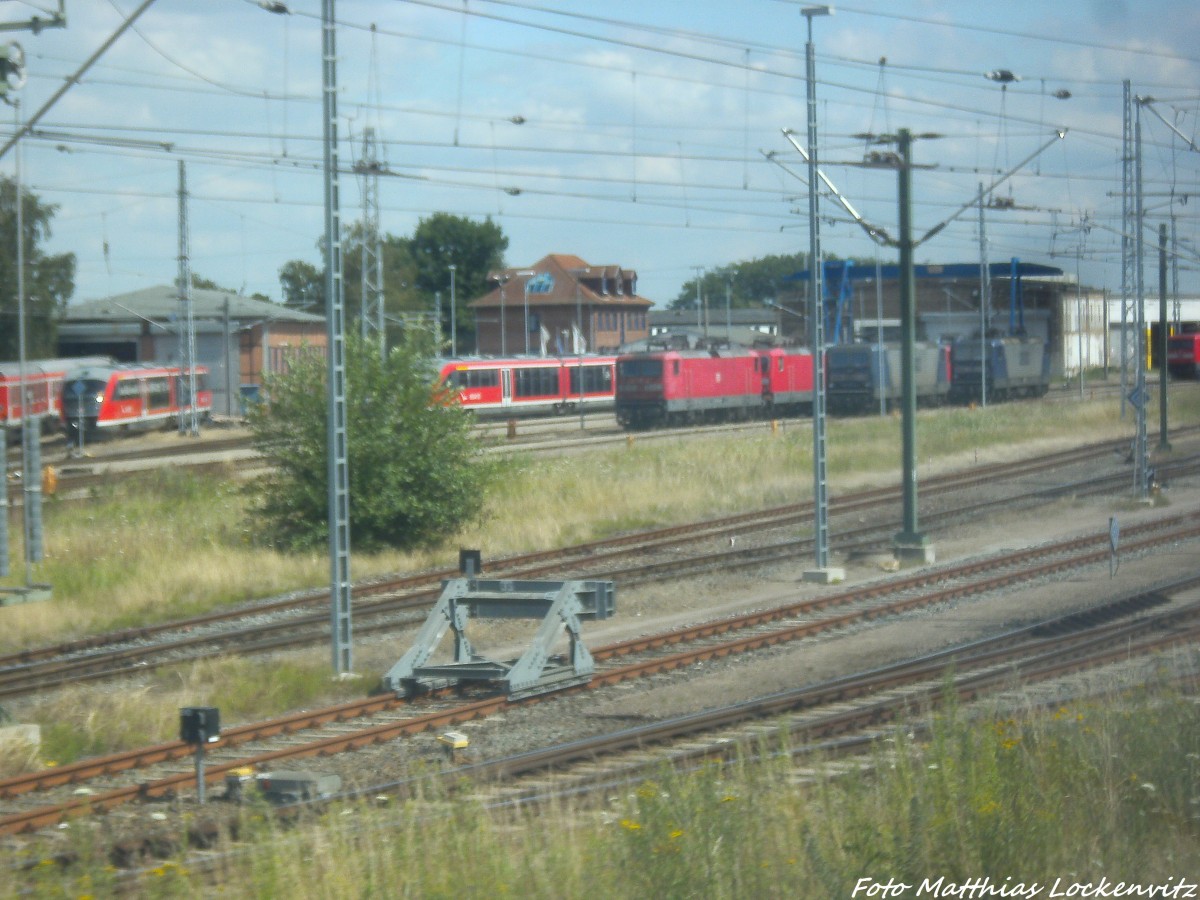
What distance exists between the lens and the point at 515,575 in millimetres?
20000

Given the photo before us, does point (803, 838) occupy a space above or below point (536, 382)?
below

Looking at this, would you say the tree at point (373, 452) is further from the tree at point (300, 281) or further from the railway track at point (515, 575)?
the tree at point (300, 281)

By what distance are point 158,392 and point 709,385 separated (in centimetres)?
2143

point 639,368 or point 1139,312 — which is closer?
point 1139,312

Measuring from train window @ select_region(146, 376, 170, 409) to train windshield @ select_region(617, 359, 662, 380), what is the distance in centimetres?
1790

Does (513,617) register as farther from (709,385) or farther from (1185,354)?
(1185,354)

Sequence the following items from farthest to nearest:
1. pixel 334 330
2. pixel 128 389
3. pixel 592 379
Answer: pixel 592 379, pixel 128 389, pixel 334 330

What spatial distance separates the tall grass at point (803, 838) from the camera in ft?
17.8

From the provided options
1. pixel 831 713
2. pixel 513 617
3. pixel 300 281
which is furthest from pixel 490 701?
pixel 300 281

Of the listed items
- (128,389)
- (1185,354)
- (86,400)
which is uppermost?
(1185,354)

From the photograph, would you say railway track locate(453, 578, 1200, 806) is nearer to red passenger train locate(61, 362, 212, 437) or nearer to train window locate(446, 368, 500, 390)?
red passenger train locate(61, 362, 212, 437)

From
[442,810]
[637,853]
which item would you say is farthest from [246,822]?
[637,853]

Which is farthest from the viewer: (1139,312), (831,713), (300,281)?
(300,281)

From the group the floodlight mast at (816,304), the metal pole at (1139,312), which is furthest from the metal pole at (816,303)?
the metal pole at (1139,312)
